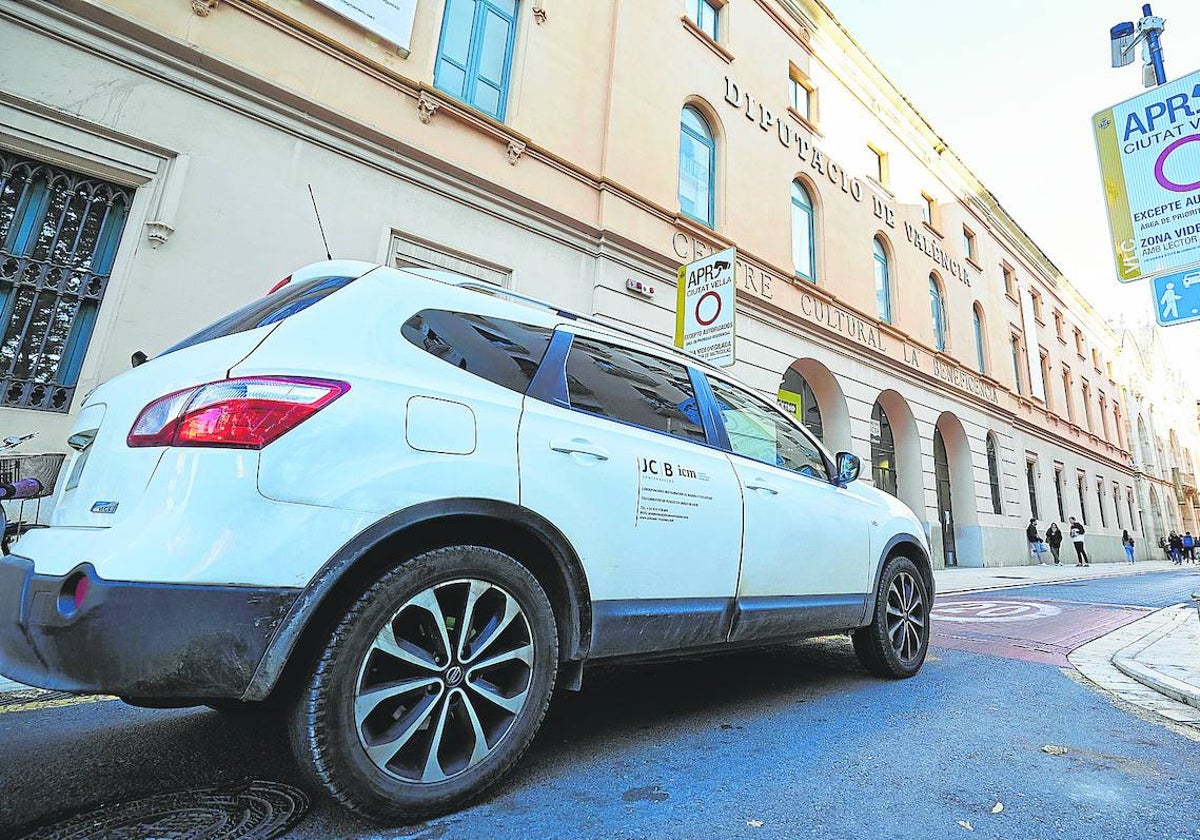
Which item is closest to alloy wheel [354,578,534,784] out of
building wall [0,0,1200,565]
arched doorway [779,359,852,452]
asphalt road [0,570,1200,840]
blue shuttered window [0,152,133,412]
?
asphalt road [0,570,1200,840]

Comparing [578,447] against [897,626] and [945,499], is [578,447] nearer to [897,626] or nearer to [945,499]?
[897,626]

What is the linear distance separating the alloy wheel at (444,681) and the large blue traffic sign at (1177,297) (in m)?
5.88

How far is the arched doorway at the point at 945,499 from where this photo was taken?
54.5ft

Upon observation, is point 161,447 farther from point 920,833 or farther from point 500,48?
point 500,48

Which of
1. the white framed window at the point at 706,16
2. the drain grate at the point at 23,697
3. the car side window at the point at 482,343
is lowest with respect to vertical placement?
the drain grate at the point at 23,697

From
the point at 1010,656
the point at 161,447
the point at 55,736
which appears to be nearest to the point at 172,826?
the point at 161,447

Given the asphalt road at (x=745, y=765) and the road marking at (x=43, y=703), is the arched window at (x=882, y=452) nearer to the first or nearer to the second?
the asphalt road at (x=745, y=765)

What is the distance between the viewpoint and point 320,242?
6.63 meters

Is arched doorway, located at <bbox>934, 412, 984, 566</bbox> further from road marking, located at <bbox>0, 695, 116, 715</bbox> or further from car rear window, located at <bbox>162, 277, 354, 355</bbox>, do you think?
road marking, located at <bbox>0, 695, 116, 715</bbox>

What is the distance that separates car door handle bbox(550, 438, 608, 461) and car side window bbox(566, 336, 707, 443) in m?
0.17

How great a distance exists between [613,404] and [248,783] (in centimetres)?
184

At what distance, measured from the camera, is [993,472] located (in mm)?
18625

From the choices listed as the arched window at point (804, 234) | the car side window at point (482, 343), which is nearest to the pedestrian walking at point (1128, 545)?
the arched window at point (804, 234)

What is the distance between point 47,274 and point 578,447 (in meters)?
6.18
